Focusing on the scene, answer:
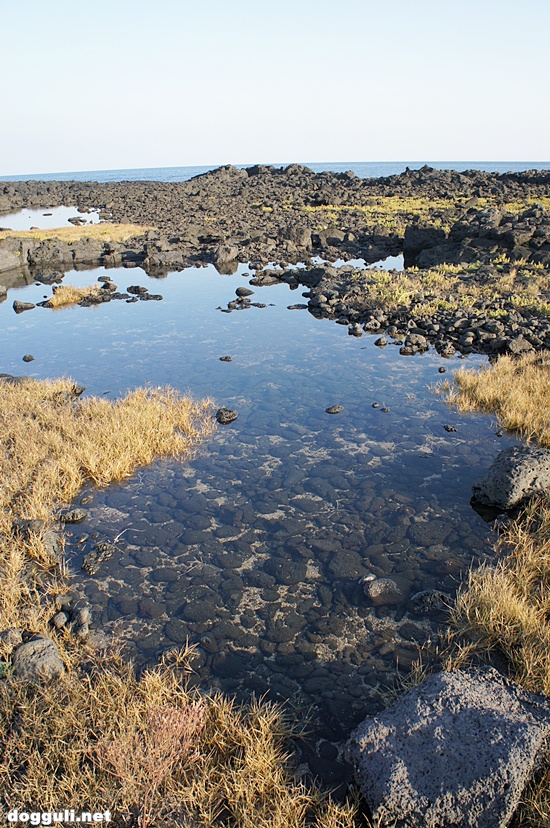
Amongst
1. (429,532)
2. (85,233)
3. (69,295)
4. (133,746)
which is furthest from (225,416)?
(85,233)

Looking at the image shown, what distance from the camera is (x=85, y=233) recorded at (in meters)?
43.8

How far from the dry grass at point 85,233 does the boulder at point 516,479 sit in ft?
122

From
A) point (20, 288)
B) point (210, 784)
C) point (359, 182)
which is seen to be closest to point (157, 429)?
point (210, 784)

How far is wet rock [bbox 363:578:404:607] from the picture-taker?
7230mm

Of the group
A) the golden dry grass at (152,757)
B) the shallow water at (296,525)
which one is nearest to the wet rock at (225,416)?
the shallow water at (296,525)

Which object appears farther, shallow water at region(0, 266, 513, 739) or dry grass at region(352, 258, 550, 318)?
dry grass at region(352, 258, 550, 318)

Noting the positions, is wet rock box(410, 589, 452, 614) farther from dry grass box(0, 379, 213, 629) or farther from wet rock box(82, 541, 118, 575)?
dry grass box(0, 379, 213, 629)

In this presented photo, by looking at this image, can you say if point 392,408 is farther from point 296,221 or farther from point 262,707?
point 296,221

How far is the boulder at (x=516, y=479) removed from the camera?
348 inches

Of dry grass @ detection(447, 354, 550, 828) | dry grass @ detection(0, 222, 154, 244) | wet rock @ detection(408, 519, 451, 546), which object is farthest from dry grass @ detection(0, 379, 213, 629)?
dry grass @ detection(0, 222, 154, 244)

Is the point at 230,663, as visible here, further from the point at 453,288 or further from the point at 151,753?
the point at 453,288

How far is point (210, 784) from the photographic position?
454 cm

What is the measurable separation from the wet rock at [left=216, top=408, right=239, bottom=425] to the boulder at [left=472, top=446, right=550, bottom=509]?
5908mm

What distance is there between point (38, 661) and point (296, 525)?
4.34 m
